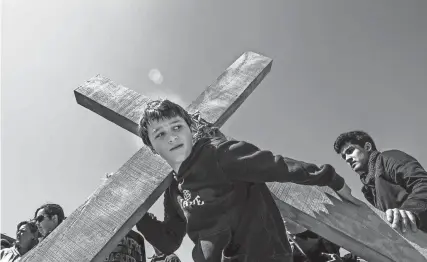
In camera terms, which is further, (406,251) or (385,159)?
(385,159)

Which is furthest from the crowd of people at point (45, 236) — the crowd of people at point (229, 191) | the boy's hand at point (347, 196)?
the boy's hand at point (347, 196)

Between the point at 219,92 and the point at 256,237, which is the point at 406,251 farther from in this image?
the point at 219,92

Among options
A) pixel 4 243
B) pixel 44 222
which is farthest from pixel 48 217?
pixel 4 243

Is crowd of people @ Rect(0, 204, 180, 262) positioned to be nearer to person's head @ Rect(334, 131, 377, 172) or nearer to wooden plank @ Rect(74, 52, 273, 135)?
wooden plank @ Rect(74, 52, 273, 135)

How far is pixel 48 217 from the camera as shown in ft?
12.7

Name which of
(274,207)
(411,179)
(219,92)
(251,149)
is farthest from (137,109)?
(411,179)

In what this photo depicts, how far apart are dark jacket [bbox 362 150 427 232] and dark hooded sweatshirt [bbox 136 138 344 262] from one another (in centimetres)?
48

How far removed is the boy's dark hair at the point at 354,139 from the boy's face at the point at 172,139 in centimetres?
146

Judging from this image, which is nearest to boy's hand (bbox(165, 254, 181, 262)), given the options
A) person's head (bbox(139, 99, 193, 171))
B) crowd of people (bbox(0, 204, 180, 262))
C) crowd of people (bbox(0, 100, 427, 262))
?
crowd of people (bbox(0, 204, 180, 262))

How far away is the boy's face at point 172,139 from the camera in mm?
2133

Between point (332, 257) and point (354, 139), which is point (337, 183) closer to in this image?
point (332, 257)

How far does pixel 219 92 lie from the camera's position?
2967 millimetres

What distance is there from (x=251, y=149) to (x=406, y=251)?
0.97 metres

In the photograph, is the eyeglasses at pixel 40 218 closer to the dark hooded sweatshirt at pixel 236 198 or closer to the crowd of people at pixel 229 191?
the crowd of people at pixel 229 191
